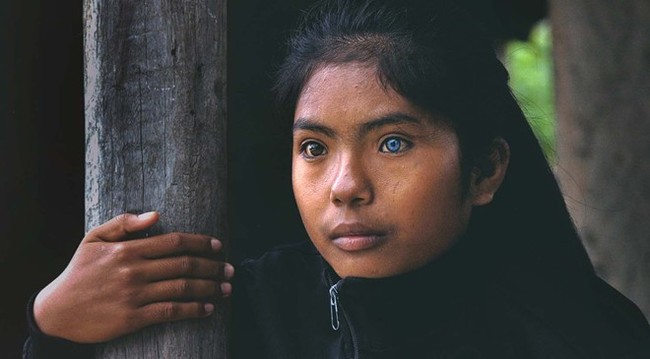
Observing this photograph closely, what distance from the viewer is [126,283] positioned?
8.36 feet

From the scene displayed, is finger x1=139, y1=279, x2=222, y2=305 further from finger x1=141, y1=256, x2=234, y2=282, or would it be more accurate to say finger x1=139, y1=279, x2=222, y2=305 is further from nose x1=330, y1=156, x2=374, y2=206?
nose x1=330, y1=156, x2=374, y2=206

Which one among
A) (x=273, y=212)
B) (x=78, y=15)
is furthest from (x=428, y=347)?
(x=78, y=15)

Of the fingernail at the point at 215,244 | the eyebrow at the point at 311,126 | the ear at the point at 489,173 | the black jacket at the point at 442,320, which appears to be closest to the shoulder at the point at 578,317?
the black jacket at the point at 442,320

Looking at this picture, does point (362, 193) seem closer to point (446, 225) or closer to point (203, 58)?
point (446, 225)

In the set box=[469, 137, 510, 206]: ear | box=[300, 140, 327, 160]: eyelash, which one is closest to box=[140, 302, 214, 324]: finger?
box=[300, 140, 327, 160]: eyelash

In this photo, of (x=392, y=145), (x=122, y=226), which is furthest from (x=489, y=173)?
(x=122, y=226)

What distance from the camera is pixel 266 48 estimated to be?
327cm

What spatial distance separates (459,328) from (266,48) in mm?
1052

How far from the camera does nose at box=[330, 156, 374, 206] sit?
252cm

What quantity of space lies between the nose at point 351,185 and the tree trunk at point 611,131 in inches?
91.9

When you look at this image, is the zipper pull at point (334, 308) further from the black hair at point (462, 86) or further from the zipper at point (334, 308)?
the black hair at point (462, 86)

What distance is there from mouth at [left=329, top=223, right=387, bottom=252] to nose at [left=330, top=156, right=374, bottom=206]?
0.06 meters

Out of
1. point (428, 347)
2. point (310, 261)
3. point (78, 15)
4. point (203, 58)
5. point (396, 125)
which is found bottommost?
point (428, 347)

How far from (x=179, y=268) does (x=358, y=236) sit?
1.39 ft
